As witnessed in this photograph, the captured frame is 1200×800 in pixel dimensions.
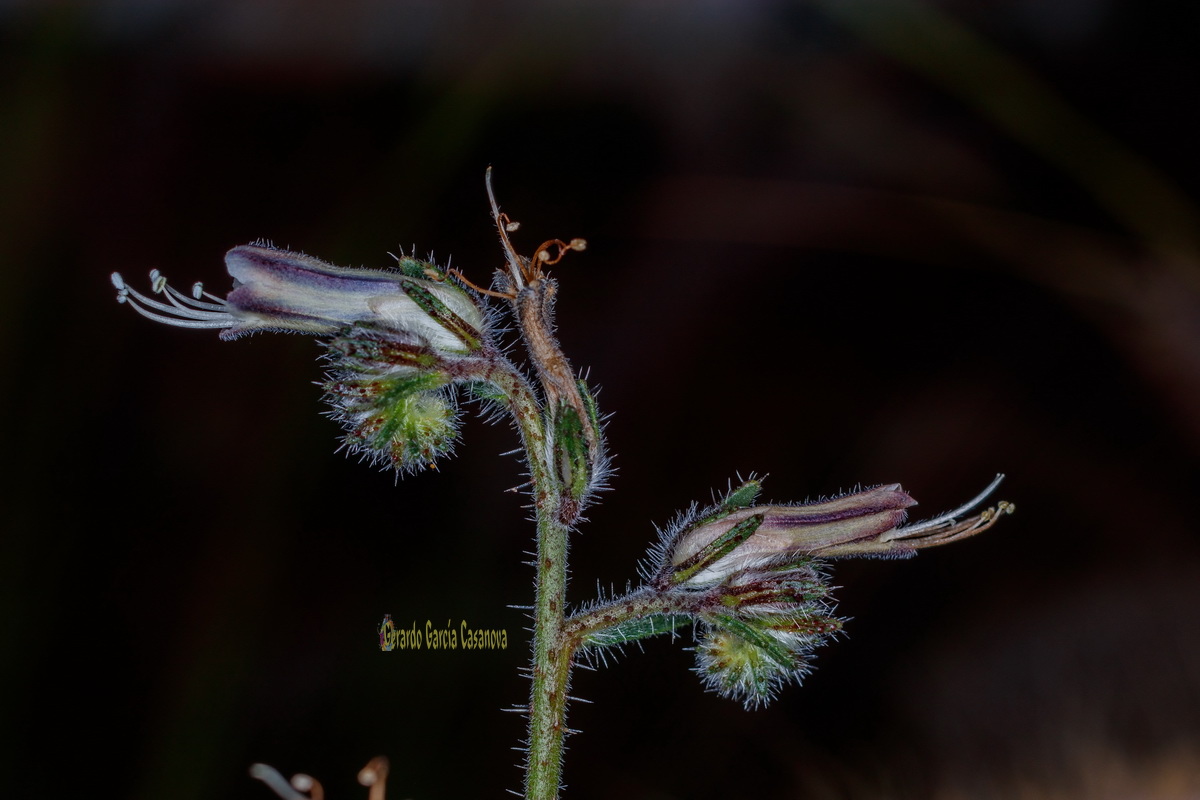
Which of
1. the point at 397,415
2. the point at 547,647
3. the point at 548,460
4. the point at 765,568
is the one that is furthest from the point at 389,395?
the point at 765,568

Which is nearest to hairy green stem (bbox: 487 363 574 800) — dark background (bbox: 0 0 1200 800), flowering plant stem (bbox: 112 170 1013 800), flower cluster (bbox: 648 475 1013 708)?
flowering plant stem (bbox: 112 170 1013 800)

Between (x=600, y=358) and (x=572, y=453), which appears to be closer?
(x=572, y=453)

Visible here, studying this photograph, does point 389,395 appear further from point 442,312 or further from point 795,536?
point 795,536

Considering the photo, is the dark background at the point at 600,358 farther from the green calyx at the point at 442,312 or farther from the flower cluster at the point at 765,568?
the green calyx at the point at 442,312

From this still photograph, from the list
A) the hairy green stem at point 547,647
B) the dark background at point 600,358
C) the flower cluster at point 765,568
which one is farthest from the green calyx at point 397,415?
the dark background at point 600,358

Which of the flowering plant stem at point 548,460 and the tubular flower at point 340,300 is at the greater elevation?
the tubular flower at point 340,300

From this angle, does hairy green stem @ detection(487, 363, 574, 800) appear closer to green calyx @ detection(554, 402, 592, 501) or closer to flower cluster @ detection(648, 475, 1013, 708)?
green calyx @ detection(554, 402, 592, 501)
